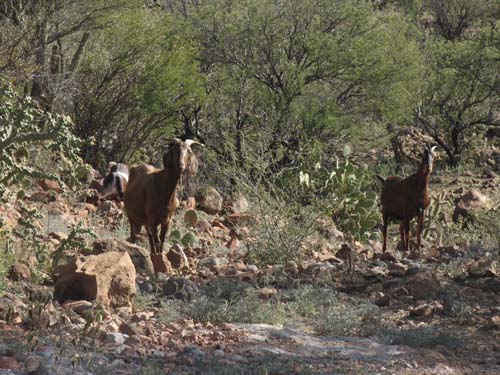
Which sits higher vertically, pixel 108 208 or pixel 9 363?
pixel 9 363

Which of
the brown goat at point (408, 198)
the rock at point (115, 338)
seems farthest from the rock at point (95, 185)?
the rock at point (115, 338)

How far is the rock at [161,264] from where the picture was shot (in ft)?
31.5

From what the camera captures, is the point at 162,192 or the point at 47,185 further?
the point at 47,185

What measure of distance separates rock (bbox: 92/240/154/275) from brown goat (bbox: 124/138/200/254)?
1896mm

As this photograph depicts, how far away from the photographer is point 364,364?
256 inches

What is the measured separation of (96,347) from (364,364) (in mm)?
1830

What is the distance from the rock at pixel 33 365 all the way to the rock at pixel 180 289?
2.49 metres

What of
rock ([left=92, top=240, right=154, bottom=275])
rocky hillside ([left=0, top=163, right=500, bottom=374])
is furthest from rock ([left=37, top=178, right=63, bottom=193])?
rock ([left=92, top=240, right=154, bottom=275])

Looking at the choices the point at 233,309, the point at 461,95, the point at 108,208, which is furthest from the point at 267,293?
the point at 461,95

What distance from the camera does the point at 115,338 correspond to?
20.7ft

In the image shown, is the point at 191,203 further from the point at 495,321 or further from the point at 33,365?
the point at 33,365

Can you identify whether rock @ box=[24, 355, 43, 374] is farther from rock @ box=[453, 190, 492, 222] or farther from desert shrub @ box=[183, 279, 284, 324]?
rock @ box=[453, 190, 492, 222]

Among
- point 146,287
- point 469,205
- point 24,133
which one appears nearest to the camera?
point 24,133

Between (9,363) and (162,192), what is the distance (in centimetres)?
583
